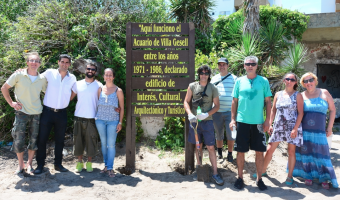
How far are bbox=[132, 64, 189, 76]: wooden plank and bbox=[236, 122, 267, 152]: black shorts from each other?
1.50 m

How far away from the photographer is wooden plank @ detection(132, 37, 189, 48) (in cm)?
483

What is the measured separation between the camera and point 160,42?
191 inches

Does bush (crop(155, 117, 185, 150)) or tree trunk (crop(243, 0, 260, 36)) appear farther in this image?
tree trunk (crop(243, 0, 260, 36))

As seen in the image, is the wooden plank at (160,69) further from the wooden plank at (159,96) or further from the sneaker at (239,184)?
the sneaker at (239,184)

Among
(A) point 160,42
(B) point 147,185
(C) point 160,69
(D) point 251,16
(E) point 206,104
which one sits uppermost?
(D) point 251,16

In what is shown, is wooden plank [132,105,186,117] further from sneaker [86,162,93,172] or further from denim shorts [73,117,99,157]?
sneaker [86,162,93,172]

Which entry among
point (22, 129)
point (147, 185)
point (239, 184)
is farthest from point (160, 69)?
point (22, 129)

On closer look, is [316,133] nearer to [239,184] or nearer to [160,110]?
[239,184]

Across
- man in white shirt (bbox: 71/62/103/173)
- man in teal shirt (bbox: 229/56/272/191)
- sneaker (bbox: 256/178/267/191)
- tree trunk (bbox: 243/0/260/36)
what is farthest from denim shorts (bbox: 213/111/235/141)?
tree trunk (bbox: 243/0/260/36)

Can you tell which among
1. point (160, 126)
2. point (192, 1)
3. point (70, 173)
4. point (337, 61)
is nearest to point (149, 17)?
point (192, 1)

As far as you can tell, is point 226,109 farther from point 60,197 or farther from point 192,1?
point 192,1

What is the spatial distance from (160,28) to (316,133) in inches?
127

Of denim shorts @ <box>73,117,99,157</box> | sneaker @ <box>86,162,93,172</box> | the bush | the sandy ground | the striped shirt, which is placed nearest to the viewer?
the sandy ground

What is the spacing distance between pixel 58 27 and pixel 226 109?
192 inches
